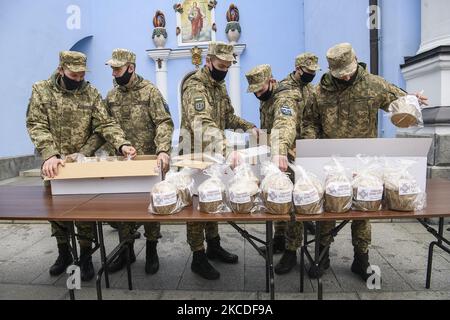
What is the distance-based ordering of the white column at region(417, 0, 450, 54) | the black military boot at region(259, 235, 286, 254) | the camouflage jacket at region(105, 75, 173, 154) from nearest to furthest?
the camouflage jacket at region(105, 75, 173, 154), the black military boot at region(259, 235, 286, 254), the white column at region(417, 0, 450, 54)

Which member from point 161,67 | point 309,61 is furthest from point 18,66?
point 309,61

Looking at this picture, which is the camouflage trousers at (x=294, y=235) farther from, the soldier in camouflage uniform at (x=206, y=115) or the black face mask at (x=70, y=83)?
the black face mask at (x=70, y=83)

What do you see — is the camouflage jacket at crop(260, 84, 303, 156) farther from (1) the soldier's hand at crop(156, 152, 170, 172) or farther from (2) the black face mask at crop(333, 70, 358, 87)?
(1) the soldier's hand at crop(156, 152, 170, 172)

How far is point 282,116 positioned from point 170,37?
841cm

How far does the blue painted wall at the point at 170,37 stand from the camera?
16.5 feet

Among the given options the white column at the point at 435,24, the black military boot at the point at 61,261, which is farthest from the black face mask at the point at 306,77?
the black military boot at the point at 61,261

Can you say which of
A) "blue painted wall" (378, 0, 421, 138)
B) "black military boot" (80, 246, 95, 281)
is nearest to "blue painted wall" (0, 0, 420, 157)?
"blue painted wall" (378, 0, 421, 138)

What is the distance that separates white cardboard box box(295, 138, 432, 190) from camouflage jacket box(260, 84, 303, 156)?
0.81 feet

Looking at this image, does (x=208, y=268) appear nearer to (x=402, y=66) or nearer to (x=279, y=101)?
(x=279, y=101)

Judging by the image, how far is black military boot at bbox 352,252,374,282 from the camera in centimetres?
273

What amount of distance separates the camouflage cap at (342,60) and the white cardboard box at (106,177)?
1.42 metres

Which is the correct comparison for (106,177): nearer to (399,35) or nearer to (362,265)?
(362,265)

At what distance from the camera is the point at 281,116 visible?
2494 mm
